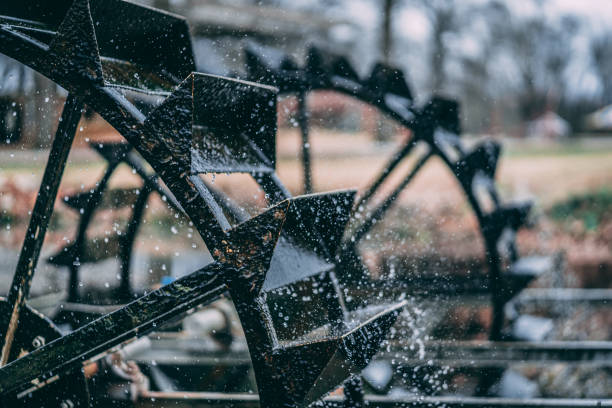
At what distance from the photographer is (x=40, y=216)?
2369 millimetres

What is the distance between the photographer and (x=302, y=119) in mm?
4195

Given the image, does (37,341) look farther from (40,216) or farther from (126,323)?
(126,323)

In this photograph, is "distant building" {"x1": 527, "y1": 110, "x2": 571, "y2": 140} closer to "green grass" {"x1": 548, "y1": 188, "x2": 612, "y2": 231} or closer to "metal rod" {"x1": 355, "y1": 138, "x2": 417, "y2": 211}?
"green grass" {"x1": 548, "y1": 188, "x2": 612, "y2": 231}

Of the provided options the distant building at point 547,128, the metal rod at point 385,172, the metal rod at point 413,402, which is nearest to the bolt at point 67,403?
the metal rod at point 413,402

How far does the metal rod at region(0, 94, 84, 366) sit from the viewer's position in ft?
7.69

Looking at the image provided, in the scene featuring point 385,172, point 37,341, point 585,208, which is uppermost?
point 585,208

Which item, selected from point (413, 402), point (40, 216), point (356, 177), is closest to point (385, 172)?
point (413, 402)

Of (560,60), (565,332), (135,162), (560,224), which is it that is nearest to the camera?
(135,162)

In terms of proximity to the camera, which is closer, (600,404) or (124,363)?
(600,404)

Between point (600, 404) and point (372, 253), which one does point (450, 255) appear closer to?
point (372, 253)

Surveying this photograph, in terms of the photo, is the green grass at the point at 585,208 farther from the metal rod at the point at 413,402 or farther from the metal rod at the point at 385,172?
the metal rod at the point at 413,402

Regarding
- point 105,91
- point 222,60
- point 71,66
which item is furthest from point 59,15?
point 222,60

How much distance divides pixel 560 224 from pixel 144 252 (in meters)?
6.82

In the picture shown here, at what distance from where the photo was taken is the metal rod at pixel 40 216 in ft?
7.69
